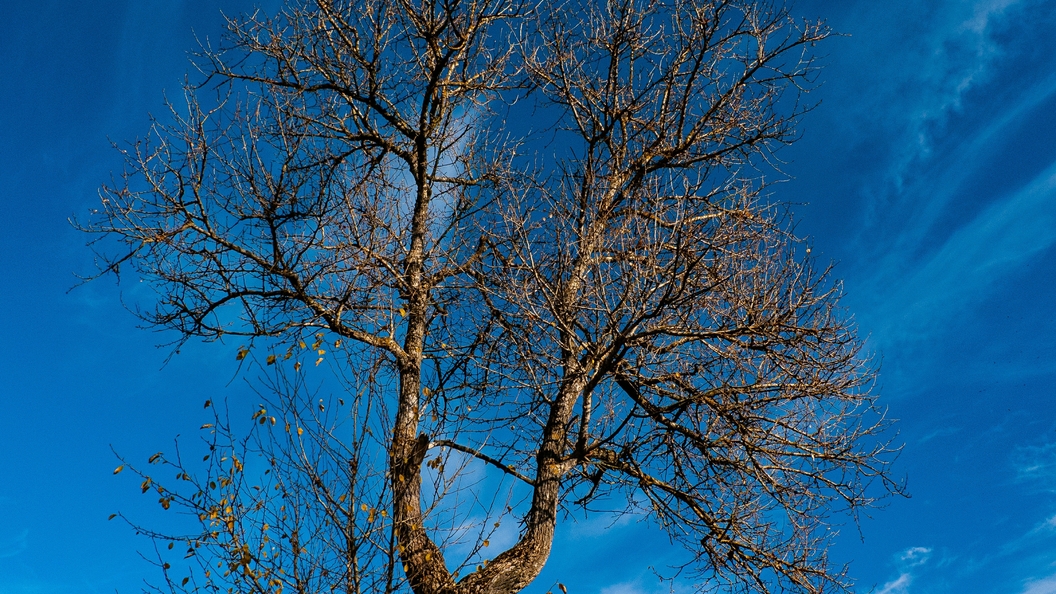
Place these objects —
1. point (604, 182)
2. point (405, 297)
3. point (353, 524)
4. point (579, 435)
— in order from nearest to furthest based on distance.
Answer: point (353, 524) < point (579, 435) < point (405, 297) < point (604, 182)

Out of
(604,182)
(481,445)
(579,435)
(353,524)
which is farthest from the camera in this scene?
(604,182)

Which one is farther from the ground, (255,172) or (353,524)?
(255,172)

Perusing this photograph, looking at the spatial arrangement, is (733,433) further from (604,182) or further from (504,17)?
(504,17)

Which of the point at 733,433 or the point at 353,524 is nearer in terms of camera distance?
the point at 353,524

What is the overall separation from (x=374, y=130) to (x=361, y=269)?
2136 mm

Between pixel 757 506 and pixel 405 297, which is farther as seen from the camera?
pixel 405 297

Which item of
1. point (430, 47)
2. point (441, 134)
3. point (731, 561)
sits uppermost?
point (430, 47)

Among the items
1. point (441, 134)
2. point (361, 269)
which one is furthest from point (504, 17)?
point (361, 269)

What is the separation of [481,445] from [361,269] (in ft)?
6.42

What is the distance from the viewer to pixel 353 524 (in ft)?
19.4

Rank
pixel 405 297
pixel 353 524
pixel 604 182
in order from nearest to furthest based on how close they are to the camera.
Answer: pixel 353 524 < pixel 405 297 < pixel 604 182

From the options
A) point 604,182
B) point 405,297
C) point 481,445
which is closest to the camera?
point 481,445

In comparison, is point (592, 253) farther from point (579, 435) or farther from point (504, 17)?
point (504, 17)

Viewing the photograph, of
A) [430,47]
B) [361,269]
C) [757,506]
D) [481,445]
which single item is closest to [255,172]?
[361,269]
